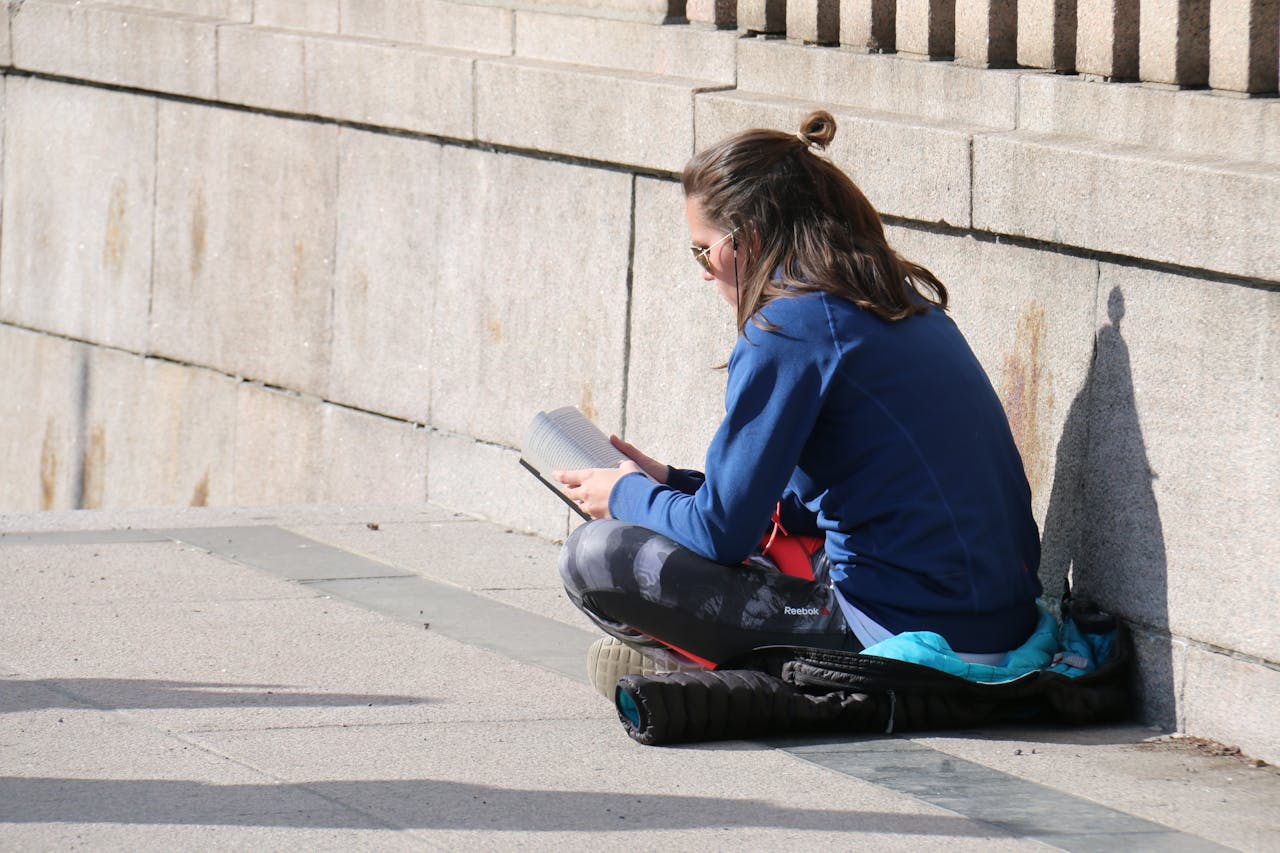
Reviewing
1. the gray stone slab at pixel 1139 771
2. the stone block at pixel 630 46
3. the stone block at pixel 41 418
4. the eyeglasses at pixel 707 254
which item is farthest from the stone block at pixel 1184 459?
the stone block at pixel 41 418

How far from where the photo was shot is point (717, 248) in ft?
13.7

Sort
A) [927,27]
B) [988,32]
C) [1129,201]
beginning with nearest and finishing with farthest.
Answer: [1129,201] < [988,32] < [927,27]

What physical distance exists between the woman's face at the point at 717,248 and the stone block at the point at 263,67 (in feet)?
11.1

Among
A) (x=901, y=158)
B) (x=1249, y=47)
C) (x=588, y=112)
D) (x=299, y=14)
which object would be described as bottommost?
(x=901, y=158)

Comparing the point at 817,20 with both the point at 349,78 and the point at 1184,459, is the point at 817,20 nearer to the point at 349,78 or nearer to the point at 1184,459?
the point at 1184,459

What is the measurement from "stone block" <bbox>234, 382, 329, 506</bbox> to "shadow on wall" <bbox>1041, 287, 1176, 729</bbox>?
3.51 metres

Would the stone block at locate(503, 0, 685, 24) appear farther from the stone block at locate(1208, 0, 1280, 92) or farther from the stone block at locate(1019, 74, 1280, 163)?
the stone block at locate(1208, 0, 1280, 92)

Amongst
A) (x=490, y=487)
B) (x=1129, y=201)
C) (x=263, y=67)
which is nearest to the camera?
(x=1129, y=201)

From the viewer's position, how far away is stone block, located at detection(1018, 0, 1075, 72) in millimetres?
4832

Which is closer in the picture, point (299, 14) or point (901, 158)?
point (901, 158)

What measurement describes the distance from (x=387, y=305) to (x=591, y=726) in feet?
10.3

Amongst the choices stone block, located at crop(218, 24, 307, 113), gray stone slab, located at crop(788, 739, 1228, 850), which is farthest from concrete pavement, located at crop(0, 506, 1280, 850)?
stone block, located at crop(218, 24, 307, 113)

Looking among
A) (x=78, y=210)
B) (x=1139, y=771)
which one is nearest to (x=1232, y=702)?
(x=1139, y=771)

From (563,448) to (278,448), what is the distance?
3.34 metres
